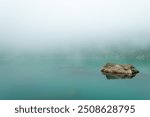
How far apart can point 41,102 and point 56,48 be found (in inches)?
2282

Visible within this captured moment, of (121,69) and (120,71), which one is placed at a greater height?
(121,69)

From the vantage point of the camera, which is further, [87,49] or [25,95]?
[87,49]

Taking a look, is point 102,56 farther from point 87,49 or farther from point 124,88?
point 124,88

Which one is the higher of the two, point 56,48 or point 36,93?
point 56,48

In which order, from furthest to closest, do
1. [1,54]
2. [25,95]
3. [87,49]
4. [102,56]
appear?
[87,49] < [1,54] < [102,56] < [25,95]

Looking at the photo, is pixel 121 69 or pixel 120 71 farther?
pixel 120 71

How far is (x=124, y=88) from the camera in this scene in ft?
61.0

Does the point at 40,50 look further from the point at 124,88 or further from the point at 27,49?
the point at 124,88

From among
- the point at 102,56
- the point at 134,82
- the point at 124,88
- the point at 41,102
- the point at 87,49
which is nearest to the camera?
the point at 41,102

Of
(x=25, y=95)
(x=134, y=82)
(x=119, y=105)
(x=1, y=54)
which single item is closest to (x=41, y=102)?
(x=119, y=105)

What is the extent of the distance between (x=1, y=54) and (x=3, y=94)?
1669 inches

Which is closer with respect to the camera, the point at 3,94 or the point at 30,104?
the point at 30,104

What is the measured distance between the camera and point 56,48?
64.7 meters

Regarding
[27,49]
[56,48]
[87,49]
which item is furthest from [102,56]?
[27,49]
